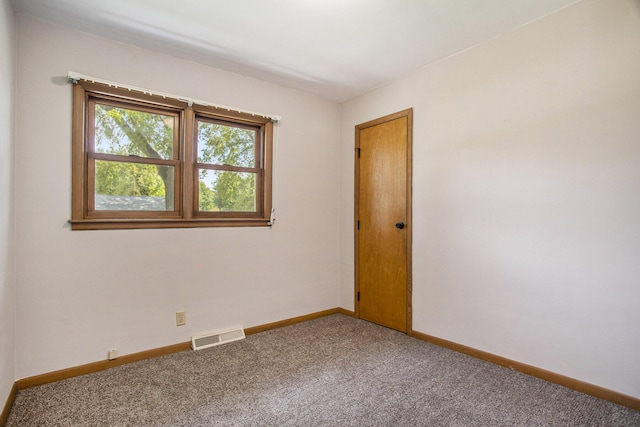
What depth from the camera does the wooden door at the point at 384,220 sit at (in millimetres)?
3098

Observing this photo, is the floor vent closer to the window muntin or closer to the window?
the window

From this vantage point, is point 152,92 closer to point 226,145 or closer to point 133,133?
point 133,133

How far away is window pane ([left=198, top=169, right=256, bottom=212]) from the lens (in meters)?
2.91

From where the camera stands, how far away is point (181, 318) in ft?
8.86

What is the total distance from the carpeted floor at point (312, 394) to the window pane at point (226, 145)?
1.72 metres

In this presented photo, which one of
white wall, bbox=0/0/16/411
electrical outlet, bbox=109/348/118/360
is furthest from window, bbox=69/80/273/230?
electrical outlet, bbox=109/348/118/360

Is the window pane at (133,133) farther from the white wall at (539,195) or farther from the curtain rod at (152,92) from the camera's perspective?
the white wall at (539,195)

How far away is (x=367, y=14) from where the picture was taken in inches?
83.7

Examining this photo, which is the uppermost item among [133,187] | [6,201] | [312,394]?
[133,187]

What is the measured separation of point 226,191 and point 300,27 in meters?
1.57

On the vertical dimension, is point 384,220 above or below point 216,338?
above

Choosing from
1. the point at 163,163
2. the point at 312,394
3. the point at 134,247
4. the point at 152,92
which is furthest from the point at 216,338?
the point at 152,92

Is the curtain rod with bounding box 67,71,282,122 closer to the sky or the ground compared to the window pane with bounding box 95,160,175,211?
closer to the sky

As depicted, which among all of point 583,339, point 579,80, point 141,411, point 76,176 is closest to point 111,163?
point 76,176
